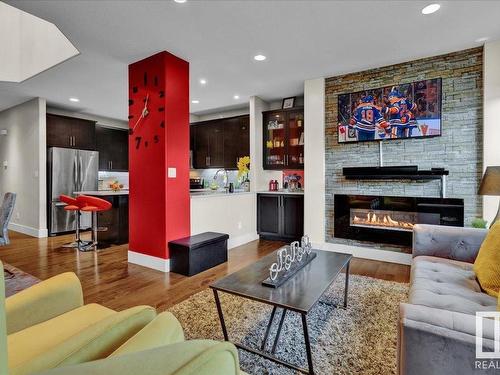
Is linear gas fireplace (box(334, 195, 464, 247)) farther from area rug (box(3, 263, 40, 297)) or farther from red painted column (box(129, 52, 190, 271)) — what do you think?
area rug (box(3, 263, 40, 297))

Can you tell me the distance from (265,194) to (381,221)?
2.01 meters

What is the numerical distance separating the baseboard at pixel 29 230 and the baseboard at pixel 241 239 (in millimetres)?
3751

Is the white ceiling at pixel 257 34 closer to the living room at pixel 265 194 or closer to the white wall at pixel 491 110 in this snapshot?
the living room at pixel 265 194

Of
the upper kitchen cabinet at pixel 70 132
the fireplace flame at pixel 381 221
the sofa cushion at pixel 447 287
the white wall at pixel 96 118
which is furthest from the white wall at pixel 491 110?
the white wall at pixel 96 118

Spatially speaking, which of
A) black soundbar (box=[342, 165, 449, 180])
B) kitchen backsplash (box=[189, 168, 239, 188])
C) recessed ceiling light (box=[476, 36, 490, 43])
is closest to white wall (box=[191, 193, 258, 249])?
kitchen backsplash (box=[189, 168, 239, 188])

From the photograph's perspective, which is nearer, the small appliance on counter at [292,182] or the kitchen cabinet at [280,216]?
the kitchen cabinet at [280,216]

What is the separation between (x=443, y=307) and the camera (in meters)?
1.43

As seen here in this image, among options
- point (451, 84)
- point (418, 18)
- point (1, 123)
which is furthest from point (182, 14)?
point (1, 123)

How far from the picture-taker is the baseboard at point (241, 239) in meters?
4.47

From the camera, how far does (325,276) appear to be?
6.05 ft

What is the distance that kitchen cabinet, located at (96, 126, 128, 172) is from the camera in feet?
21.6

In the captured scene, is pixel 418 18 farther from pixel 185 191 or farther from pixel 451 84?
pixel 185 191

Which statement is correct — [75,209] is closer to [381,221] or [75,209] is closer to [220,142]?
[220,142]

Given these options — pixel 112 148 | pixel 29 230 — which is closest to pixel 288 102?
pixel 112 148
